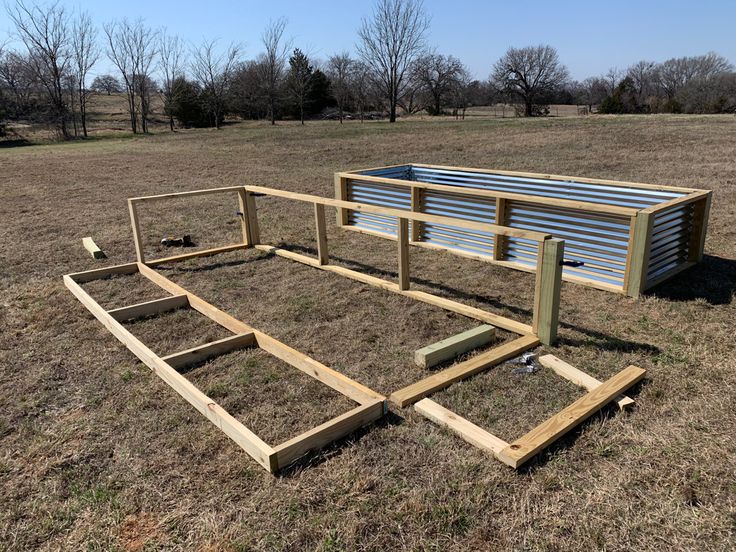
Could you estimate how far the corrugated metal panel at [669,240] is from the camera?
5.06 metres

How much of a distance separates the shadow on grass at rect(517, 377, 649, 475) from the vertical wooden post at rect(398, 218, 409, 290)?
2.33 m

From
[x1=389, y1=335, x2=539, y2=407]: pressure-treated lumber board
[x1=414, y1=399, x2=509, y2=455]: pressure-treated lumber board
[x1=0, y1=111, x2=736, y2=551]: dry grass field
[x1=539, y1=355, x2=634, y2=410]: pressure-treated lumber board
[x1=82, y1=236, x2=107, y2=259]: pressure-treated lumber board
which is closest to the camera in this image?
[x1=0, y1=111, x2=736, y2=551]: dry grass field

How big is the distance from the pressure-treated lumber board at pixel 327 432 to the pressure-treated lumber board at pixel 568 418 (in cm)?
77

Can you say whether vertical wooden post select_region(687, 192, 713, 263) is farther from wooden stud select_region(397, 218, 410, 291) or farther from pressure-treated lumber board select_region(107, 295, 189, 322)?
pressure-treated lumber board select_region(107, 295, 189, 322)

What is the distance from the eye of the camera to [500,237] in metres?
6.11

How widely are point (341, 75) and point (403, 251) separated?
138 ft

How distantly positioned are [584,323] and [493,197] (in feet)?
6.87

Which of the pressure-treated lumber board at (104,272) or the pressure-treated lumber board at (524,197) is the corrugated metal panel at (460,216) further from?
the pressure-treated lumber board at (104,272)

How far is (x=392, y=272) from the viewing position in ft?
20.2

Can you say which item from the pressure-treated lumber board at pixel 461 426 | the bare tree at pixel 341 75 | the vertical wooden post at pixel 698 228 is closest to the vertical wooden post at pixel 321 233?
the pressure-treated lumber board at pixel 461 426

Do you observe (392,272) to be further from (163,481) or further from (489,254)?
(163,481)

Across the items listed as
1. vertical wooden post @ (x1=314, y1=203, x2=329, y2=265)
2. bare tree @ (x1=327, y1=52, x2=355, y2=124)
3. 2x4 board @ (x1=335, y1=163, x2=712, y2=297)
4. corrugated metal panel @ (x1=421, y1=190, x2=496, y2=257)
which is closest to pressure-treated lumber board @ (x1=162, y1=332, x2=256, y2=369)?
vertical wooden post @ (x1=314, y1=203, x2=329, y2=265)

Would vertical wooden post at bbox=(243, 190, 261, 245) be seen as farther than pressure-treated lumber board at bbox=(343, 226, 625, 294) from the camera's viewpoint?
Yes

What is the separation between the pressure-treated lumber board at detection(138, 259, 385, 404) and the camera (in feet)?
11.0
